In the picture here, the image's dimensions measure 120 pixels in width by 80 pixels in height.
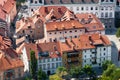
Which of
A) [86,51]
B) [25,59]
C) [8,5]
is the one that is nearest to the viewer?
[25,59]

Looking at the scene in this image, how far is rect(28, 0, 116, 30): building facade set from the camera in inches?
4958

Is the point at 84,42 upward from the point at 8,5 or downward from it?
downward

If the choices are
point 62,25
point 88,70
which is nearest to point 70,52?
point 88,70

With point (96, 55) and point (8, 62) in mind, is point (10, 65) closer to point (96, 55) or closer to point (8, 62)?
point (8, 62)

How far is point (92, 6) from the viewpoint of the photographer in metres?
127

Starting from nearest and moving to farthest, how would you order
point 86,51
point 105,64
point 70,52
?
point 105,64
point 70,52
point 86,51

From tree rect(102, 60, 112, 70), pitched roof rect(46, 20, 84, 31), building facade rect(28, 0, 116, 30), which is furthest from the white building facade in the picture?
building facade rect(28, 0, 116, 30)

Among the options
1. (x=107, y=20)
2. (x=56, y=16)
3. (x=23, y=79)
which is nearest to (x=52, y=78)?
(x=23, y=79)

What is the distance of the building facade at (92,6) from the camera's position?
413 feet

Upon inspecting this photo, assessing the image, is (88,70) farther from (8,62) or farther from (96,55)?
(8,62)

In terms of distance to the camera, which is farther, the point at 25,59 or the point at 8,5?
the point at 8,5

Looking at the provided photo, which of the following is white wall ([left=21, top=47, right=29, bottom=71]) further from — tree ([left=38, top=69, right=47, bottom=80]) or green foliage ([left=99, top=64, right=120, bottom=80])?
green foliage ([left=99, top=64, right=120, bottom=80])

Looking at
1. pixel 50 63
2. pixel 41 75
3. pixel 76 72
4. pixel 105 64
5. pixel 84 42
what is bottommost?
pixel 76 72

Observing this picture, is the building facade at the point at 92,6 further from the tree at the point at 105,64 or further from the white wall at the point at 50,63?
the white wall at the point at 50,63
